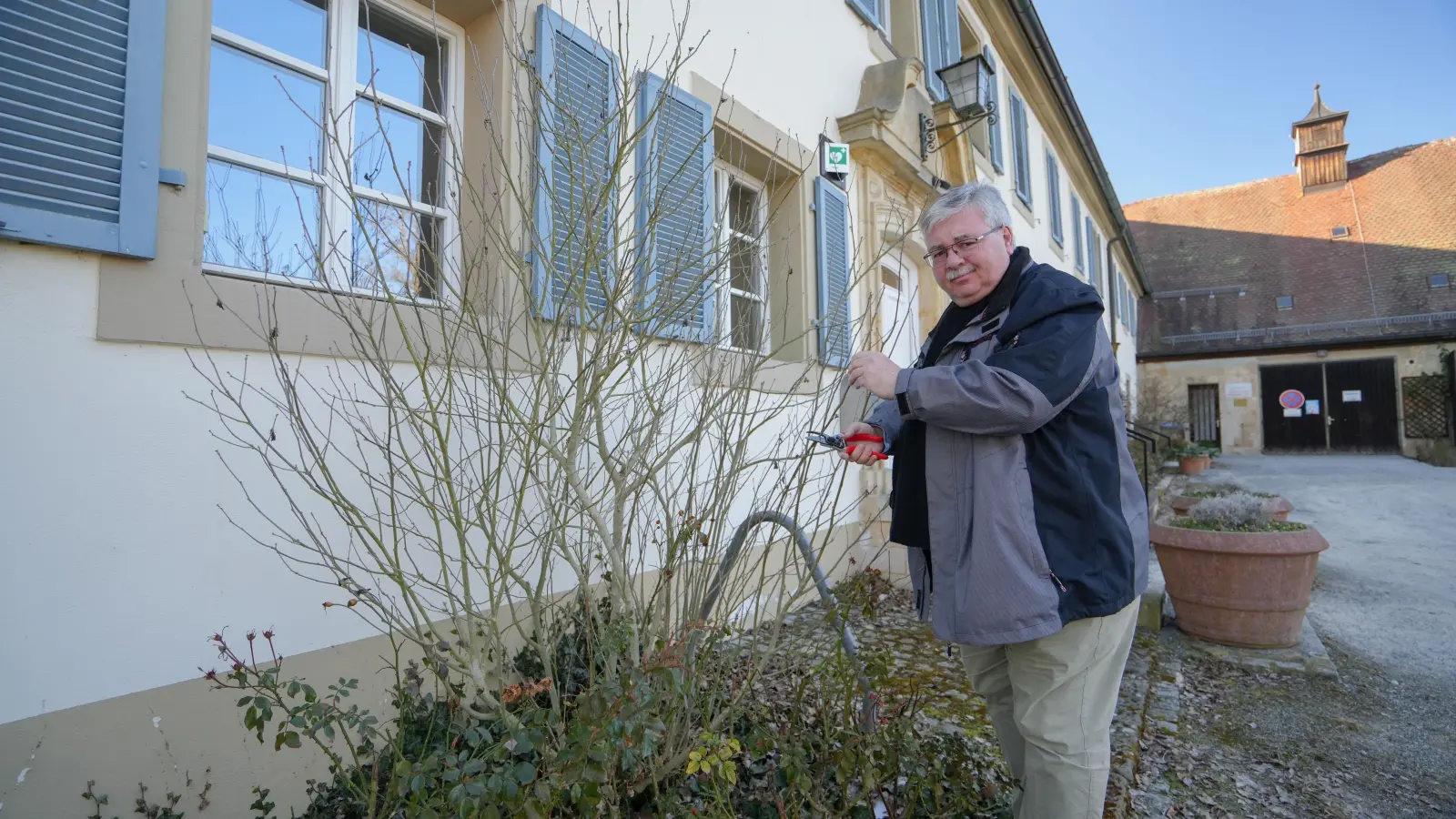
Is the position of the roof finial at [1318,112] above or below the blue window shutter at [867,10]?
above

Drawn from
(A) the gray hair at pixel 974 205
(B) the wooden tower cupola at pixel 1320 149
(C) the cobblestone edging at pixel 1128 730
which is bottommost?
(C) the cobblestone edging at pixel 1128 730

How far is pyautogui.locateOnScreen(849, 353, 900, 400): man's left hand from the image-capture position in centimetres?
169

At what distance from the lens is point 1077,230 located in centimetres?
1395

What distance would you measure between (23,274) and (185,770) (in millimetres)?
1400

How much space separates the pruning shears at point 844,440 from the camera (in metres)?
1.86

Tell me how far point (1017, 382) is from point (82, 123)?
2424 millimetres

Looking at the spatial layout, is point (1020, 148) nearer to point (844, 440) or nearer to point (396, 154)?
point (396, 154)

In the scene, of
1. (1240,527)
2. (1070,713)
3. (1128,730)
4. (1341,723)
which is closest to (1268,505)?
(1240,527)

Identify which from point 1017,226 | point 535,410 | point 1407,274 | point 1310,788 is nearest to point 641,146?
point 535,410

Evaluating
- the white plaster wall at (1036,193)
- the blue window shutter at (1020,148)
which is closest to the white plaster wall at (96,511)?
the white plaster wall at (1036,193)

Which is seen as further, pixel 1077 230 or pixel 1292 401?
pixel 1292 401

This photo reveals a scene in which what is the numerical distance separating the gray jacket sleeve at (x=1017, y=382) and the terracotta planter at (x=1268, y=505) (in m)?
3.53

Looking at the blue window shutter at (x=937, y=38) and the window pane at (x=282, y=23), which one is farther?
the blue window shutter at (x=937, y=38)

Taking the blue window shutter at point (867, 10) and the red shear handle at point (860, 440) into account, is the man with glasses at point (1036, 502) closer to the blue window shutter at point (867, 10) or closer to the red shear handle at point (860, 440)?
the red shear handle at point (860, 440)
